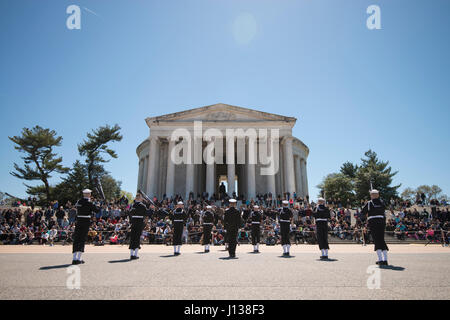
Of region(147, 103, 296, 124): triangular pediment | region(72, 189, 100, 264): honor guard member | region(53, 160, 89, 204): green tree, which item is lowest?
region(72, 189, 100, 264): honor guard member

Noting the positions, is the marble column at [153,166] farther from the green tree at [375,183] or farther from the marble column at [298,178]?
the green tree at [375,183]

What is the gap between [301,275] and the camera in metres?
5.90

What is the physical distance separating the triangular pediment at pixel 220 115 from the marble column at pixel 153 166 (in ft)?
11.0

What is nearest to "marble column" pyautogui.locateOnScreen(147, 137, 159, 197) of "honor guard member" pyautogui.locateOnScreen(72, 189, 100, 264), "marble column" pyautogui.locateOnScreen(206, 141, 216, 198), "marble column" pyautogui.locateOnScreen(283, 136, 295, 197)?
"marble column" pyautogui.locateOnScreen(206, 141, 216, 198)

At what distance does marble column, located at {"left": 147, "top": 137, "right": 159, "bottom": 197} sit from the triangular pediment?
334 cm

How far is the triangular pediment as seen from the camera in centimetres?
3856

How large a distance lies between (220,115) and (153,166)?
12382mm

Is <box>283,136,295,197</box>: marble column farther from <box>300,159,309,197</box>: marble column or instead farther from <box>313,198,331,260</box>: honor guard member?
<box>313,198,331,260</box>: honor guard member

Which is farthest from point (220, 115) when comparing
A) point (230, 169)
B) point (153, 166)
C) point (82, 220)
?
point (82, 220)

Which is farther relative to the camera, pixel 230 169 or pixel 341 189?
pixel 341 189

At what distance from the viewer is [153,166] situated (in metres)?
38.2

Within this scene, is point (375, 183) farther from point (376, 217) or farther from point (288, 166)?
point (376, 217)

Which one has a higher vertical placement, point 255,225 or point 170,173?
point 170,173
